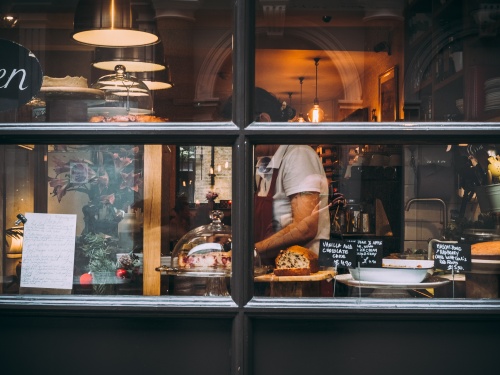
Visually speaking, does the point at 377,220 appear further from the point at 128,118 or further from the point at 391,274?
the point at 128,118

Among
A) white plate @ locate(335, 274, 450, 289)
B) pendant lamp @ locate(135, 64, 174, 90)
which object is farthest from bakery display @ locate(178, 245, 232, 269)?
pendant lamp @ locate(135, 64, 174, 90)

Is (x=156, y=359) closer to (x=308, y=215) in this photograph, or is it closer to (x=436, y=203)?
(x=308, y=215)

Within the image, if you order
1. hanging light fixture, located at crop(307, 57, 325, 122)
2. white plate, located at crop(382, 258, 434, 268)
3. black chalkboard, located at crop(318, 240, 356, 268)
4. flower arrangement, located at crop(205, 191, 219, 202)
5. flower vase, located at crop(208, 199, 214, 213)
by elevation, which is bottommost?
white plate, located at crop(382, 258, 434, 268)

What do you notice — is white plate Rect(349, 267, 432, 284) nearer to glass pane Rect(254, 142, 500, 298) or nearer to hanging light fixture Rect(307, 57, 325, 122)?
glass pane Rect(254, 142, 500, 298)

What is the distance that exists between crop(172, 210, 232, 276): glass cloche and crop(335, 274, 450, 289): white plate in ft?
1.43

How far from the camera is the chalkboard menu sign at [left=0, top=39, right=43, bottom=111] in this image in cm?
246

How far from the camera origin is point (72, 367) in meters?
2.29

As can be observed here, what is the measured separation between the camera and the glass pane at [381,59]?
273 cm

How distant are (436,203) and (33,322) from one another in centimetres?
199

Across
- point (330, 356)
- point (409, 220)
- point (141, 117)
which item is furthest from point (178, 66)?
point (330, 356)

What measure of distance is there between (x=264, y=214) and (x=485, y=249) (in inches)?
35.4

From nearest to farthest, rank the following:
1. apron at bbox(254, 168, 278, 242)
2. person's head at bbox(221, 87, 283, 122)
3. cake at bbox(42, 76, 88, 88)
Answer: person's head at bbox(221, 87, 283, 122), apron at bbox(254, 168, 278, 242), cake at bbox(42, 76, 88, 88)

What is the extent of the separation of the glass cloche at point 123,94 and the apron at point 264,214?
60 cm

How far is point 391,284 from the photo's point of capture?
97.1 inches
